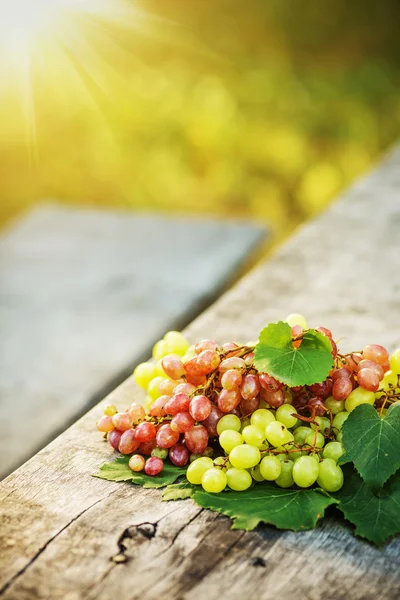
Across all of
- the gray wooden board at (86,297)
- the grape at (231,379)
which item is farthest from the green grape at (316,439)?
the gray wooden board at (86,297)

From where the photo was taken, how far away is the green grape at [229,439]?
0.99 metres

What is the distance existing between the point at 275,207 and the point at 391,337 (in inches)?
140

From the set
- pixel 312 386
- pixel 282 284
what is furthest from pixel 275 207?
pixel 312 386

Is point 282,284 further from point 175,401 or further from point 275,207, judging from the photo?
point 275,207

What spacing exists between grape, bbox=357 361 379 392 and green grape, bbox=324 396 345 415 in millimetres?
40

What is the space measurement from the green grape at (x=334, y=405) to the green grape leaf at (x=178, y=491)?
0.21 metres

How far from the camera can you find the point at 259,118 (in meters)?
5.02

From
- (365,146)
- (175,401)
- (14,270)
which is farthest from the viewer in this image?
(365,146)

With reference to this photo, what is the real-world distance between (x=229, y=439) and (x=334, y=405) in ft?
0.51

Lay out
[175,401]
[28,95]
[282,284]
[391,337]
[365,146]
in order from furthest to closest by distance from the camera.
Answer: [28,95] → [365,146] → [282,284] → [391,337] → [175,401]

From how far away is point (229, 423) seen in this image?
1015mm

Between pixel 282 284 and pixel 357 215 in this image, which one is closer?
pixel 282 284

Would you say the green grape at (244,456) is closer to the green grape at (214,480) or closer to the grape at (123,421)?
the green grape at (214,480)

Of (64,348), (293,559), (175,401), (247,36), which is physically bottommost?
(64,348)
